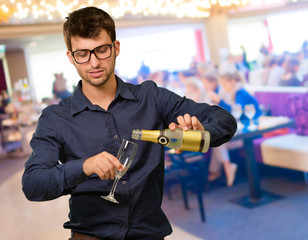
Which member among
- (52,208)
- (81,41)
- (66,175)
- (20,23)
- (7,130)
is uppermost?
(20,23)

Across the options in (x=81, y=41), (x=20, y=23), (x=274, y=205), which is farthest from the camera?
(x=20, y=23)

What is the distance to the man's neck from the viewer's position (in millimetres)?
1438

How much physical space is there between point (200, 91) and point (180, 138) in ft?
10.8

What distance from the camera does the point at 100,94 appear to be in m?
1.44

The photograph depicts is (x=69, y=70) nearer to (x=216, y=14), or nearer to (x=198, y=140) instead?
(x=216, y=14)

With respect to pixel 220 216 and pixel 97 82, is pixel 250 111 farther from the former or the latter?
pixel 97 82

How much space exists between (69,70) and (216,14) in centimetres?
251

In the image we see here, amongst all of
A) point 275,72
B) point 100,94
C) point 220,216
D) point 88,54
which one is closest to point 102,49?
point 88,54

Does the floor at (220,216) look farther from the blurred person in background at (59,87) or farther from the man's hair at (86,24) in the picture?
the man's hair at (86,24)

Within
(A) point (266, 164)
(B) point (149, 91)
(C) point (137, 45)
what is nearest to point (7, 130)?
(C) point (137, 45)

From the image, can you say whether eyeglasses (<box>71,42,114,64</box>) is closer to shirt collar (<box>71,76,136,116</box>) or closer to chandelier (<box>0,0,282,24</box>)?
shirt collar (<box>71,76,136,116</box>)

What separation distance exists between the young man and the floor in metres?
1.84

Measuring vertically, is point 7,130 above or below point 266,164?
above

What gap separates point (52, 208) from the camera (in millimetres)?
4359
